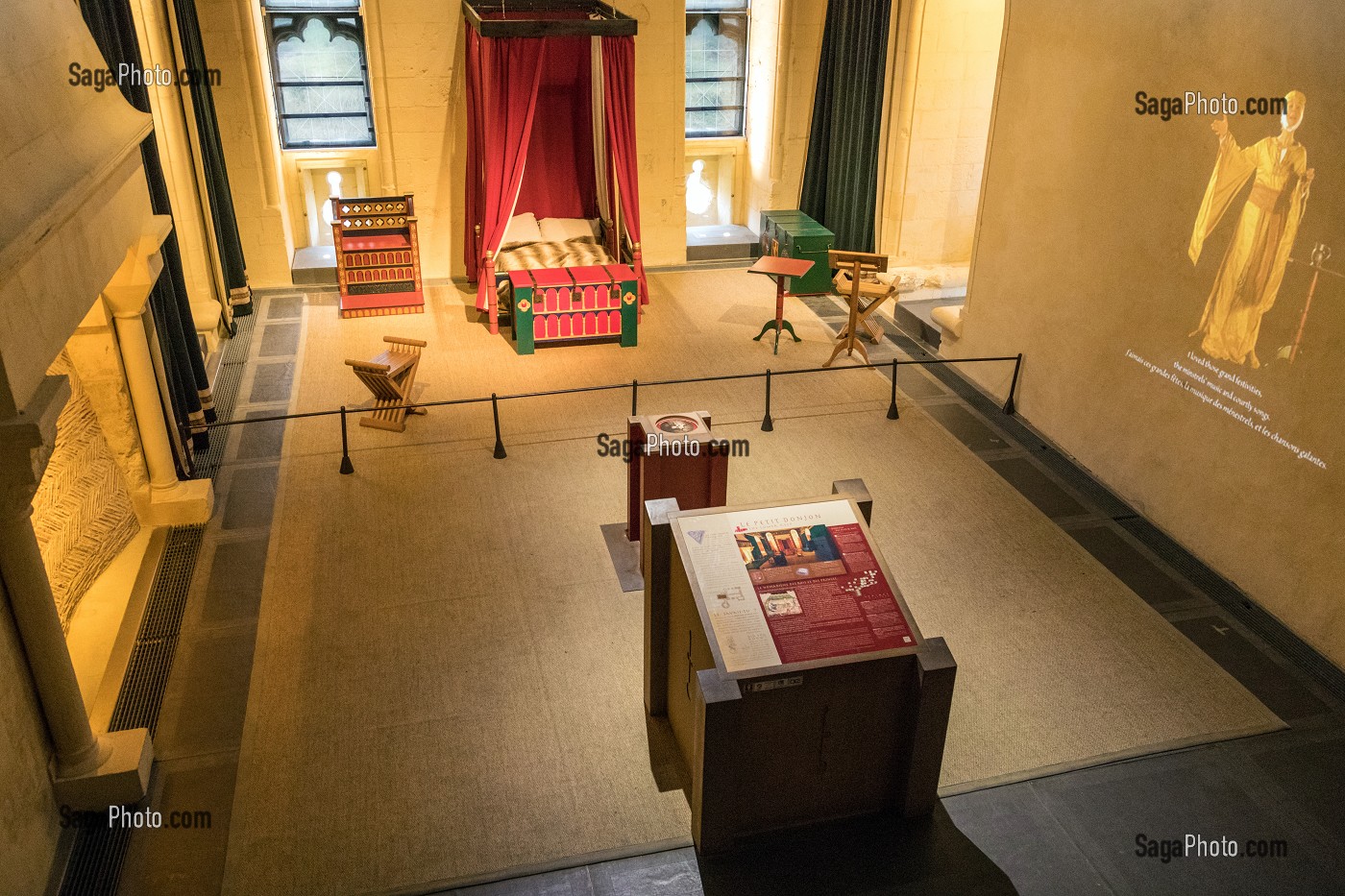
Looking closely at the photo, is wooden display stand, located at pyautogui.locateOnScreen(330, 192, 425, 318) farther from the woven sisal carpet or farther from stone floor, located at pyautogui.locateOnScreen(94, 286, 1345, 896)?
stone floor, located at pyautogui.locateOnScreen(94, 286, 1345, 896)

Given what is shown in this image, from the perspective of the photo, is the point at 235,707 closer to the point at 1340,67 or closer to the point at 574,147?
the point at 1340,67

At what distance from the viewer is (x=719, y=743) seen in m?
4.10

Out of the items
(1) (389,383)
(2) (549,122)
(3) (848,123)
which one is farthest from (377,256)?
(3) (848,123)

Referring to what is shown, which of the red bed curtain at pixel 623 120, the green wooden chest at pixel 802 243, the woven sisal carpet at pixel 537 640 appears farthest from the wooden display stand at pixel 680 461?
the green wooden chest at pixel 802 243

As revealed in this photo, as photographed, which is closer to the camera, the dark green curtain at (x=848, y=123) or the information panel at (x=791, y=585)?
the information panel at (x=791, y=585)

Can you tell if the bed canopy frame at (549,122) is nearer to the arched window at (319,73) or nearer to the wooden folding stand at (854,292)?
the arched window at (319,73)

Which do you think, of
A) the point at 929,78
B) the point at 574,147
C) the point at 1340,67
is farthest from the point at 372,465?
the point at 929,78

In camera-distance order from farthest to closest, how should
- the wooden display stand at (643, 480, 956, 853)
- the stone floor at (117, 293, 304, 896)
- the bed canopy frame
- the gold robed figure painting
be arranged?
the bed canopy frame < the gold robed figure painting < the stone floor at (117, 293, 304, 896) < the wooden display stand at (643, 480, 956, 853)

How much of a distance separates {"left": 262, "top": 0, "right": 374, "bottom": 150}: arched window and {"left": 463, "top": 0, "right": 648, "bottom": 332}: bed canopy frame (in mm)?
1655

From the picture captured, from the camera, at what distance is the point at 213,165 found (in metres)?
10.0

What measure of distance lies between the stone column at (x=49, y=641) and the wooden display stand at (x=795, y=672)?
246 cm

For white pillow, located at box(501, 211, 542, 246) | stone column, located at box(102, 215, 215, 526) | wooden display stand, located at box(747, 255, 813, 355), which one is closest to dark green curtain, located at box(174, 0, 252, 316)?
white pillow, located at box(501, 211, 542, 246)

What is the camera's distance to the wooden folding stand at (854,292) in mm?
9125

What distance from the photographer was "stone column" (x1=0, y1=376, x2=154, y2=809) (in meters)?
3.73
